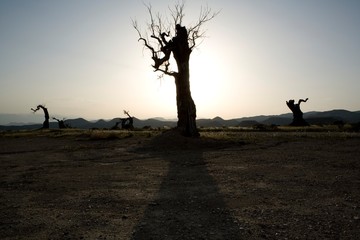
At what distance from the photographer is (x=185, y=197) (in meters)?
8.73

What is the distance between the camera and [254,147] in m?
19.9

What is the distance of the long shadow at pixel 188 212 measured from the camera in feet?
20.1

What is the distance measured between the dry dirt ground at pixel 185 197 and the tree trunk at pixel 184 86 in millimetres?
8871

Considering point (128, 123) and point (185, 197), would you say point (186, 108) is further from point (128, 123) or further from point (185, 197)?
point (128, 123)

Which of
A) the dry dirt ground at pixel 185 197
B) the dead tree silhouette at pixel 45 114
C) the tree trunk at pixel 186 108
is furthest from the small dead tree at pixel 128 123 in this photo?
the dry dirt ground at pixel 185 197

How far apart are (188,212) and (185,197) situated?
4.42 feet

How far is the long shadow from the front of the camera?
20.1 feet

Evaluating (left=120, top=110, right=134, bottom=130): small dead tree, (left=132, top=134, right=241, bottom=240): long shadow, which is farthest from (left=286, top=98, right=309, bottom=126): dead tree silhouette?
(left=132, top=134, right=241, bottom=240): long shadow

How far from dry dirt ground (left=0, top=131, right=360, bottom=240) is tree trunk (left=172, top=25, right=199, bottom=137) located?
887cm

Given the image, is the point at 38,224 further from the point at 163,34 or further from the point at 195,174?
the point at 163,34

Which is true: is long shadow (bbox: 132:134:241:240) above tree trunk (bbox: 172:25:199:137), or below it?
below

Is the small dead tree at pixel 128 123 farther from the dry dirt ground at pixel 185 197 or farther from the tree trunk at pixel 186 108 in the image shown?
the dry dirt ground at pixel 185 197

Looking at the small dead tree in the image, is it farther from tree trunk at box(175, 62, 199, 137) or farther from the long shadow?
the long shadow

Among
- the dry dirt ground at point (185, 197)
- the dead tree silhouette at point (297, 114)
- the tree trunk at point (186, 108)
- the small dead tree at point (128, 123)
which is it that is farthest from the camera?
the small dead tree at point (128, 123)
